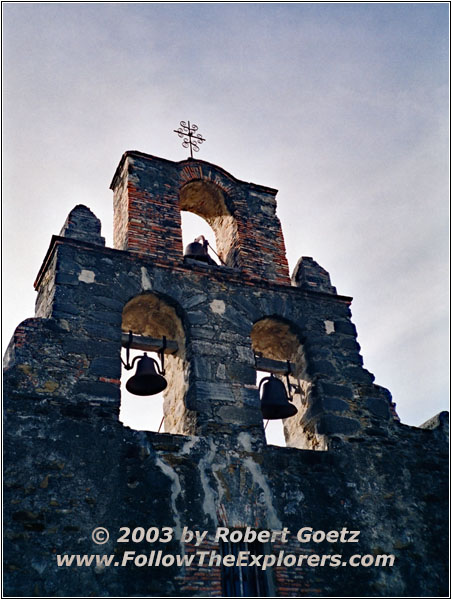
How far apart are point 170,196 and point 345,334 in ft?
8.53

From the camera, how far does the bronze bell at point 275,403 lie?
6715 millimetres

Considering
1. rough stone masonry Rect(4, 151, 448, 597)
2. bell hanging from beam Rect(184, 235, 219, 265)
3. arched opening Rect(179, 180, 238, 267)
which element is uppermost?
arched opening Rect(179, 180, 238, 267)

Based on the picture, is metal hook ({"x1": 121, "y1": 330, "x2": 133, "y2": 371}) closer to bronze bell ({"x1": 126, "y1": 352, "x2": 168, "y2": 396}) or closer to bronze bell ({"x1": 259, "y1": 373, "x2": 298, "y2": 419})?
bronze bell ({"x1": 126, "y1": 352, "x2": 168, "y2": 396})

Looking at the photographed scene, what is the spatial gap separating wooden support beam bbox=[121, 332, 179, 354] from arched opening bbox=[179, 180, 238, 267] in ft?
5.35

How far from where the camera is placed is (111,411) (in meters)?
5.69

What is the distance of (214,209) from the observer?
843cm

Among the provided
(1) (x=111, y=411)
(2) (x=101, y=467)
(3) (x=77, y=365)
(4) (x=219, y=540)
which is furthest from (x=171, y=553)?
(3) (x=77, y=365)

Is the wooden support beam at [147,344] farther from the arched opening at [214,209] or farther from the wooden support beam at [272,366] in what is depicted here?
the arched opening at [214,209]

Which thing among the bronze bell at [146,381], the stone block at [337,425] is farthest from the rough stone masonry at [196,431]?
the bronze bell at [146,381]

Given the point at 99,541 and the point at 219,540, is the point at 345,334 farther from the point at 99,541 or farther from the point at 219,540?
the point at 99,541

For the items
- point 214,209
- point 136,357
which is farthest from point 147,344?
point 214,209

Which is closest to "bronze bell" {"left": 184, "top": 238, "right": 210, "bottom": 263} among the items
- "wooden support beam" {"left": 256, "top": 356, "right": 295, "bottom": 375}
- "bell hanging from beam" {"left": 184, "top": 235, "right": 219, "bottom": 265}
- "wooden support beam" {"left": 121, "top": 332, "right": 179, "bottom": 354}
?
"bell hanging from beam" {"left": 184, "top": 235, "right": 219, "bottom": 265}

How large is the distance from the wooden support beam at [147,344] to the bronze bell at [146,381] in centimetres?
24

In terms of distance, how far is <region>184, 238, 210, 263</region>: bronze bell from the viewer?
7594 millimetres
